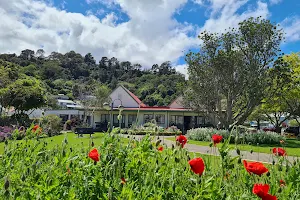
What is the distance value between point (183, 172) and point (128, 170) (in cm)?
45

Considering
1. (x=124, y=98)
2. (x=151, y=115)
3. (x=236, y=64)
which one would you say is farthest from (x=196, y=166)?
(x=124, y=98)

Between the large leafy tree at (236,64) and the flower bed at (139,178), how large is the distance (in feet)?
55.1

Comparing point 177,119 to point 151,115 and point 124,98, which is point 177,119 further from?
point 124,98

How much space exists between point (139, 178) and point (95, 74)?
80.2 metres

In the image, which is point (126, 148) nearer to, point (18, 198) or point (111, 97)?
point (18, 198)

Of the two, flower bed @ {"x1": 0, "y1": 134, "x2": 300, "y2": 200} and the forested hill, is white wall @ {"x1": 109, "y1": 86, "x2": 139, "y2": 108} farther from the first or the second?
flower bed @ {"x1": 0, "y1": 134, "x2": 300, "y2": 200}

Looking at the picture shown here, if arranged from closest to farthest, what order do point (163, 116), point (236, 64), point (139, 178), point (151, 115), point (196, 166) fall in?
1. point (196, 166)
2. point (139, 178)
3. point (236, 64)
4. point (151, 115)
5. point (163, 116)

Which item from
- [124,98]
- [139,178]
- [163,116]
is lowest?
[139,178]

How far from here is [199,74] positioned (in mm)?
19656

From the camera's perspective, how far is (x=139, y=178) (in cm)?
206

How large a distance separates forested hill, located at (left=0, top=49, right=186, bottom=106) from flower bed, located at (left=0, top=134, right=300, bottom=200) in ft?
124

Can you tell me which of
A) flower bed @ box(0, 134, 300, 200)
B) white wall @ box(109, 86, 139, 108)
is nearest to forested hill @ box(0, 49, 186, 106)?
white wall @ box(109, 86, 139, 108)

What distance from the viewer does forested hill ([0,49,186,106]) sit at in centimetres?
5397

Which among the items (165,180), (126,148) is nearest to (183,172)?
(165,180)
